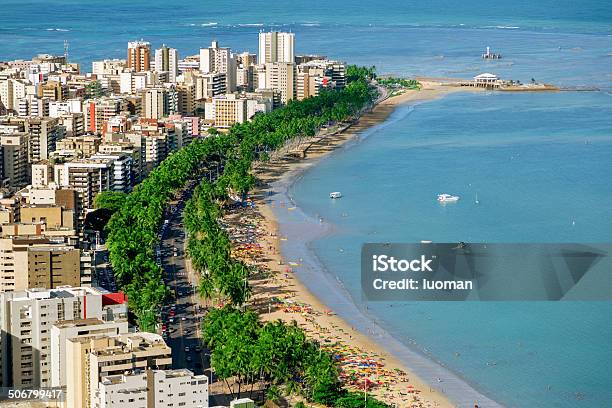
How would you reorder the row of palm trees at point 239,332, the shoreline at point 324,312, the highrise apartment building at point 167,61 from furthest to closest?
the highrise apartment building at point 167,61 < the shoreline at point 324,312 < the row of palm trees at point 239,332

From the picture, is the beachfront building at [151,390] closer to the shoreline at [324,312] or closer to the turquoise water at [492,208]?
the shoreline at [324,312]

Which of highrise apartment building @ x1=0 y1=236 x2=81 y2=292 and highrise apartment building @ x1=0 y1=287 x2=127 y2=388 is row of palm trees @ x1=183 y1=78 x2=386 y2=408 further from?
highrise apartment building @ x1=0 y1=236 x2=81 y2=292

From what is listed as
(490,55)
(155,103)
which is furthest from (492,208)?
(490,55)

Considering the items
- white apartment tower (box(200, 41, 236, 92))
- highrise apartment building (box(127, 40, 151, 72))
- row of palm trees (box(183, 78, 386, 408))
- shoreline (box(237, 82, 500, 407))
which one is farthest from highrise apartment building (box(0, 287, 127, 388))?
highrise apartment building (box(127, 40, 151, 72))

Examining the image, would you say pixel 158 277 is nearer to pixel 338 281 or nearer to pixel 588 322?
pixel 338 281

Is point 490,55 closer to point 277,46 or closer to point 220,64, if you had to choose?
point 277,46
